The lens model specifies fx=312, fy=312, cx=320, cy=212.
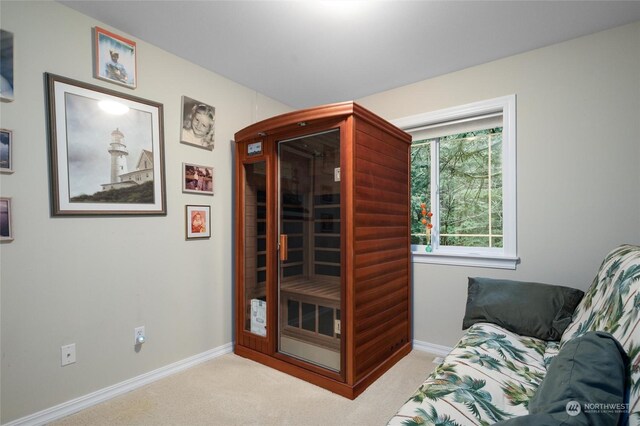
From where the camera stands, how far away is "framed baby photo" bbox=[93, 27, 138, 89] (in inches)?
79.8

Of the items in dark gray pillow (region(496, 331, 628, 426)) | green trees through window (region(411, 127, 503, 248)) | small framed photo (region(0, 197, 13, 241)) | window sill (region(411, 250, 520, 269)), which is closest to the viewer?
dark gray pillow (region(496, 331, 628, 426))

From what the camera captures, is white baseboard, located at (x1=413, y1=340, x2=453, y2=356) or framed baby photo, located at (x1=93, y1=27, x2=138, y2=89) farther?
white baseboard, located at (x1=413, y1=340, x2=453, y2=356)

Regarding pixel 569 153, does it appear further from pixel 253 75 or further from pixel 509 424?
pixel 253 75

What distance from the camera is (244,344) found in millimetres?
2715

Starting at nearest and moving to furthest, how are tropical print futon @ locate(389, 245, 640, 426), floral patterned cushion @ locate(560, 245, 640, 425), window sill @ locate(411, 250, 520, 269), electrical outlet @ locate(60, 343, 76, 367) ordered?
floral patterned cushion @ locate(560, 245, 640, 425) < tropical print futon @ locate(389, 245, 640, 426) < electrical outlet @ locate(60, 343, 76, 367) < window sill @ locate(411, 250, 520, 269)

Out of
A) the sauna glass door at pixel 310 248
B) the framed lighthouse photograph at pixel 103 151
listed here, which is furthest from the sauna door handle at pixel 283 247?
the framed lighthouse photograph at pixel 103 151

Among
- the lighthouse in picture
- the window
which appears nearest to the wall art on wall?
the lighthouse in picture

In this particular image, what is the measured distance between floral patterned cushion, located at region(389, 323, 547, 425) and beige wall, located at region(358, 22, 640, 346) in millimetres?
795

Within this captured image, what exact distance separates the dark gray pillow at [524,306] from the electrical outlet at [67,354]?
2.54 meters

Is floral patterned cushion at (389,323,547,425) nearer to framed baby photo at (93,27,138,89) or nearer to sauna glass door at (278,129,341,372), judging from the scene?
sauna glass door at (278,129,341,372)

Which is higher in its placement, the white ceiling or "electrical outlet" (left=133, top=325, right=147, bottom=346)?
the white ceiling

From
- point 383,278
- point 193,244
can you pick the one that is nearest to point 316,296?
point 383,278

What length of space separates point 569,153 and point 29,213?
3491mm

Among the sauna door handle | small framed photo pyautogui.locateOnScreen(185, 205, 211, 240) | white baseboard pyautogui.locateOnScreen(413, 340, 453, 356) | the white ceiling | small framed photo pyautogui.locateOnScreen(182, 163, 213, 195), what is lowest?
white baseboard pyautogui.locateOnScreen(413, 340, 453, 356)
